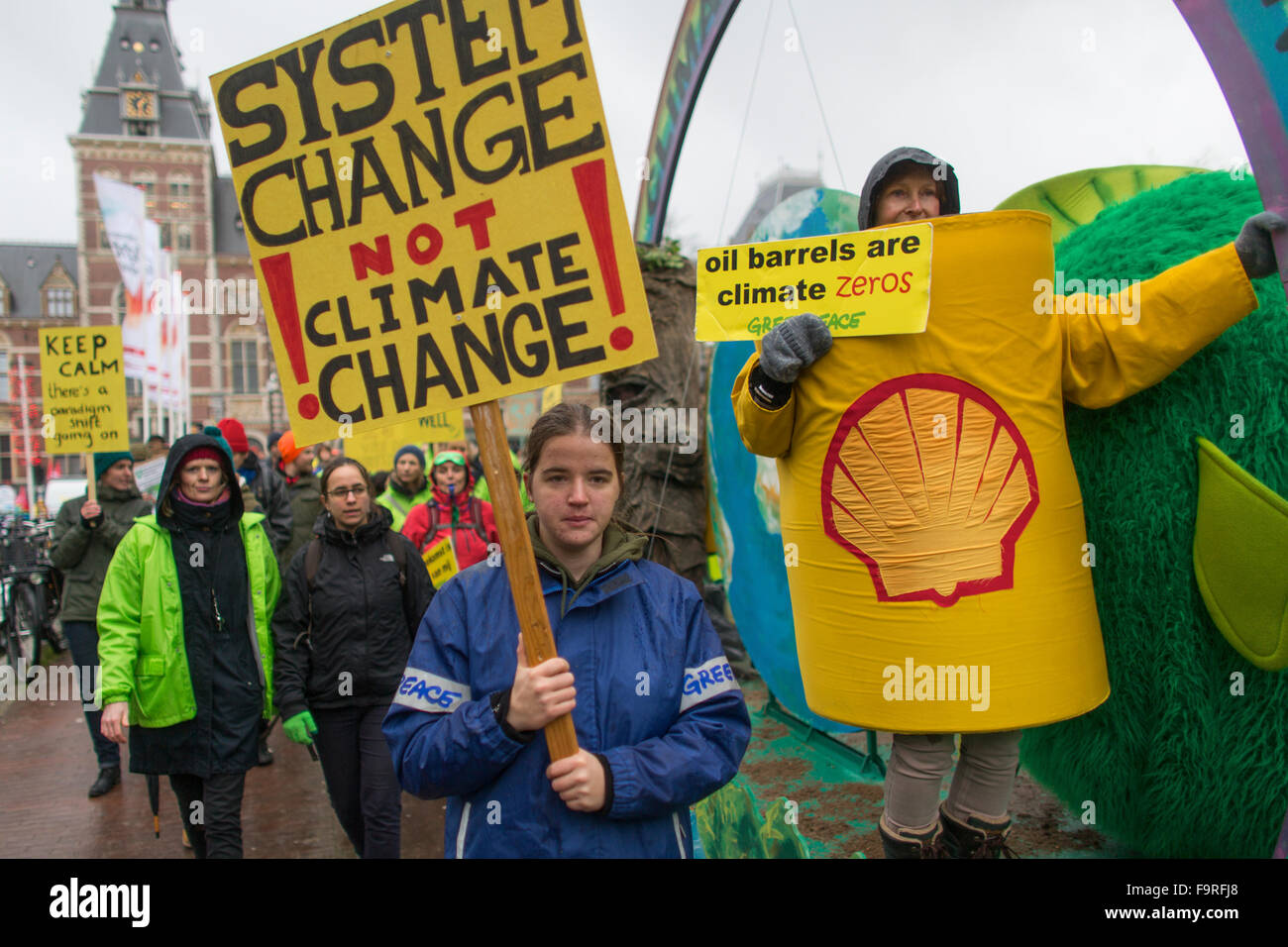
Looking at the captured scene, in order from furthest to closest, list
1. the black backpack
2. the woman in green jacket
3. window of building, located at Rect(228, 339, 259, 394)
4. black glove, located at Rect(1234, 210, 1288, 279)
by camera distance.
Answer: window of building, located at Rect(228, 339, 259, 394) < the black backpack < the woman in green jacket < black glove, located at Rect(1234, 210, 1288, 279)

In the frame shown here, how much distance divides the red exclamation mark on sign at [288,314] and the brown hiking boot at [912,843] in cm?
163

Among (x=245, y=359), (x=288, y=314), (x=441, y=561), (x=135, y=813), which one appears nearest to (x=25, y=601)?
(x=135, y=813)

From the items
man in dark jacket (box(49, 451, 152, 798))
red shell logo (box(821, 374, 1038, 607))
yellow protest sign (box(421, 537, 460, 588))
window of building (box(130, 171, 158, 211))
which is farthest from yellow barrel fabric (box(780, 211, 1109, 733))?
window of building (box(130, 171, 158, 211))

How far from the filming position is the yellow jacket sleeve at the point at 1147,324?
1.89m

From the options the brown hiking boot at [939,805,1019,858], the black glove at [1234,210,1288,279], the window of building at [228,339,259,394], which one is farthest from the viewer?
the window of building at [228,339,259,394]

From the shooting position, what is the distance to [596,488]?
1.80m

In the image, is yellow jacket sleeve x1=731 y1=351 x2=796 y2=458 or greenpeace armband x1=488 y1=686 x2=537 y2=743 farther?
yellow jacket sleeve x1=731 y1=351 x2=796 y2=458

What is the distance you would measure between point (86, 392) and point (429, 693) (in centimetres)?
462

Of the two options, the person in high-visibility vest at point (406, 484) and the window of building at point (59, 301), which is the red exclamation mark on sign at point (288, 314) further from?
the window of building at point (59, 301)

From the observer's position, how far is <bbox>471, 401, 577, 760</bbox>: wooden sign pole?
1.58m

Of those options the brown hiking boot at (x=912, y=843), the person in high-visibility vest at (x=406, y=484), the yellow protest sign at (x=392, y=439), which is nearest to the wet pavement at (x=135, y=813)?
the person in high-visibility vest at (x=406, y=484)

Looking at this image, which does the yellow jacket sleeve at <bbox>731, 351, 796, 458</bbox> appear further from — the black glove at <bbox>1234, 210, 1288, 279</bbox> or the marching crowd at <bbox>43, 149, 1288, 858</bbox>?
the black glove at <bbox>1234, 210, 1288, 279</bbox>

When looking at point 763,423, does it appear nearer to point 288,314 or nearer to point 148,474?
point 288,314

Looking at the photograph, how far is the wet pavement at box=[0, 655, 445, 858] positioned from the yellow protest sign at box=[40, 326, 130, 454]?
193 centimetres
